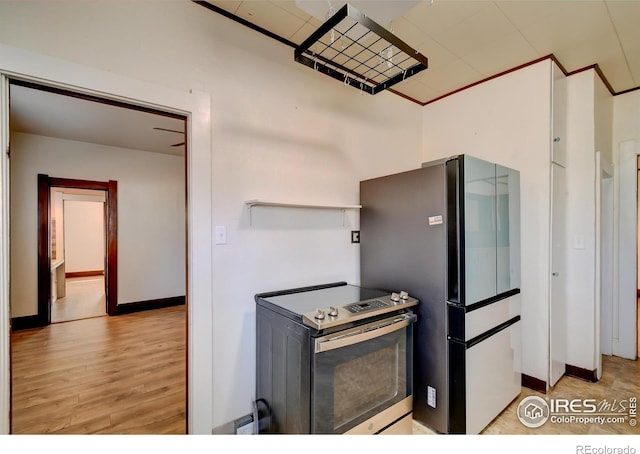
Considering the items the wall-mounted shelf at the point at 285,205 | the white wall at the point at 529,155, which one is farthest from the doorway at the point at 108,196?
the white wall at the point at 529,155

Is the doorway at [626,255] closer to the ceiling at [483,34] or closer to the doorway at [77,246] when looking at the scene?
the ceiling at [483,34]

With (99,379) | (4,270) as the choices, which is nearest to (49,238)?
(99,379)

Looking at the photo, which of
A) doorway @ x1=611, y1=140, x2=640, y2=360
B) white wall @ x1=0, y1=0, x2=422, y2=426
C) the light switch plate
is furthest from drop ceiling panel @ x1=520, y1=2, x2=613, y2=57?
the light switch plate

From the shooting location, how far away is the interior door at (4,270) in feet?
4.11

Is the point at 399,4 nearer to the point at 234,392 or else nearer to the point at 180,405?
the point at 234,392

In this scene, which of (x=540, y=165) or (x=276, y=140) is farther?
(x=540, y=165)

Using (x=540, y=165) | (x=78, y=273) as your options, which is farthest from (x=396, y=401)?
(x=78, y=273)

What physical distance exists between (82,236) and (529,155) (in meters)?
10.4

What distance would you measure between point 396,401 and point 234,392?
97 cm

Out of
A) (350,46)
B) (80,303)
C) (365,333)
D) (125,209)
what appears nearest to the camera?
(350,46)

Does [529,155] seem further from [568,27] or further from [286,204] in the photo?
[286,204]

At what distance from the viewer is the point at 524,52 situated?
89.7 inches

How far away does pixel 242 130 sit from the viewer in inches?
74.4

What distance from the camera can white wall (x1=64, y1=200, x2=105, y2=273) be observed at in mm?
8250
